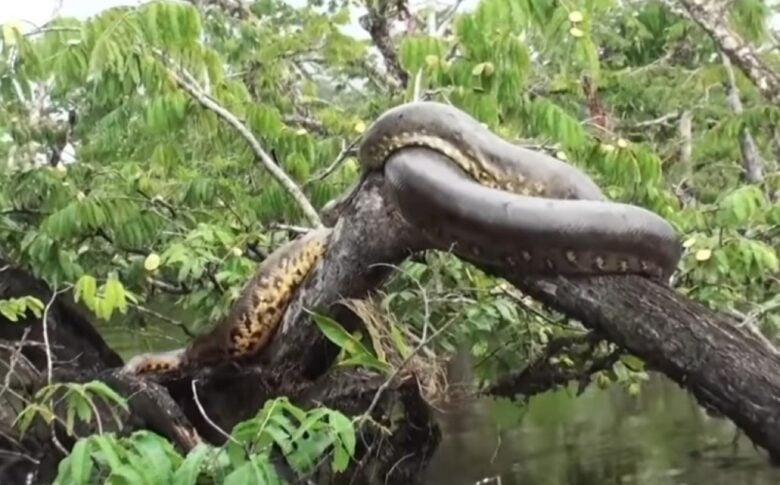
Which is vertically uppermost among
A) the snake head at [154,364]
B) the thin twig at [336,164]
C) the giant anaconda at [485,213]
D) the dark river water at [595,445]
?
the thin twig at [336,164]

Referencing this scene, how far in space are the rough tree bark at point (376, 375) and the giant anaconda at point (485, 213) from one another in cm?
7

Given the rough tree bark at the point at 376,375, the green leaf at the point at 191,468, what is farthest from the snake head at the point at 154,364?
the green leaf at the point at 191,468

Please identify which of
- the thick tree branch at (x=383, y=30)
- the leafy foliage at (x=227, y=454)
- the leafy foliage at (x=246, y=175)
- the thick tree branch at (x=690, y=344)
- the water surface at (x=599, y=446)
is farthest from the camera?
the thick tree branch at (x=383, y=30)

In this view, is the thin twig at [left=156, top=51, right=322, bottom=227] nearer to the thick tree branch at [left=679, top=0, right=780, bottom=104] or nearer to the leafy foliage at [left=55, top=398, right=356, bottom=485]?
the leafy foliage at [left=55, top=398, right=356, bottom=485]

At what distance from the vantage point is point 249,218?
687 centimetres

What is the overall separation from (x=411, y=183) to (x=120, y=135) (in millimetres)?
4833

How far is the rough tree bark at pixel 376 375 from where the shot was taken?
148 inches

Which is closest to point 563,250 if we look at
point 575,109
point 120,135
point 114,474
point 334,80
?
point 114,474

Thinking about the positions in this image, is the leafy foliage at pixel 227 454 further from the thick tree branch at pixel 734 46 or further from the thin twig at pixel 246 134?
the thick tree branch at pixel 734 46

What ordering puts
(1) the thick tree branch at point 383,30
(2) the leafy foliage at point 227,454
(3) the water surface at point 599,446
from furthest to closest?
1. (1) the thick tree branch at point 383,30
2. (3) the water surface at point 599,446
3. (2) the leafy foliage at point 227,454

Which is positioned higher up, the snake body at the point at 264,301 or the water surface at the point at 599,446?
the snake body at the point at 264,301

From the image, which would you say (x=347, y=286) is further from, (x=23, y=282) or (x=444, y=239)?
(x=23, y=282)

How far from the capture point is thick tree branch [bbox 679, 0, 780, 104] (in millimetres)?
7090

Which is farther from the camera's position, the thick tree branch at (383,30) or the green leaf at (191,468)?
the thick tree branch at (383,30)
